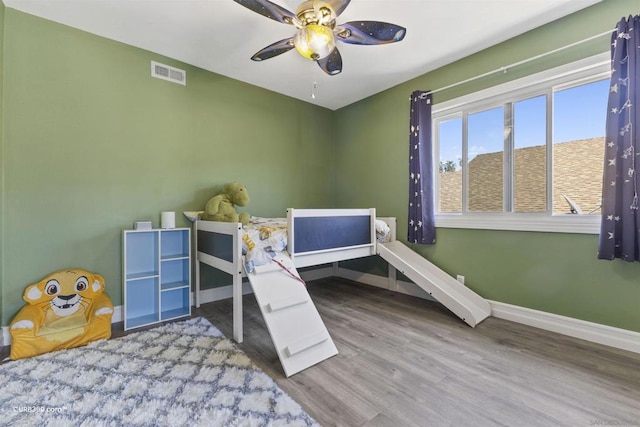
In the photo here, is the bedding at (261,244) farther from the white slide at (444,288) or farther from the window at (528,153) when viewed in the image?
the window at (528,153)

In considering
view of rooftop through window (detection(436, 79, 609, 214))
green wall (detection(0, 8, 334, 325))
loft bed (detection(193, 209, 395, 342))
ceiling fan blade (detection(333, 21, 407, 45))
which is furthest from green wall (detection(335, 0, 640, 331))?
green wall (detection(0, 8, 334, 325))

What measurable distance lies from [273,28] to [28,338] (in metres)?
2.92

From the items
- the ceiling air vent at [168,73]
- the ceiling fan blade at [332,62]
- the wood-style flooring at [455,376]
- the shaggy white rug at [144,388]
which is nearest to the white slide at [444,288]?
the wood-style flooring at [455,376]

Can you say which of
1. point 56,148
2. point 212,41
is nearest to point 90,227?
point 56,148

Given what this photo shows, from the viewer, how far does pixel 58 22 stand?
2217mm

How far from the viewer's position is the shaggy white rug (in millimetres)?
1293

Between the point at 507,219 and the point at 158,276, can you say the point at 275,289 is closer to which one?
the point at 158,276

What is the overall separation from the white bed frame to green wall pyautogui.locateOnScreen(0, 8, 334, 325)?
558 millimetres

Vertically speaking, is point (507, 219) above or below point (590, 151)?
below

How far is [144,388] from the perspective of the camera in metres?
1.50

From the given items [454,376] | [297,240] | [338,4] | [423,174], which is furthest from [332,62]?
[454,376]

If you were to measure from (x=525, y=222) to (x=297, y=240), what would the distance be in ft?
6.55

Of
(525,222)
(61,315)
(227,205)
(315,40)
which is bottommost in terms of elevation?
(61,315)

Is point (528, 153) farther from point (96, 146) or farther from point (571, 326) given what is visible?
point (96, 146)
